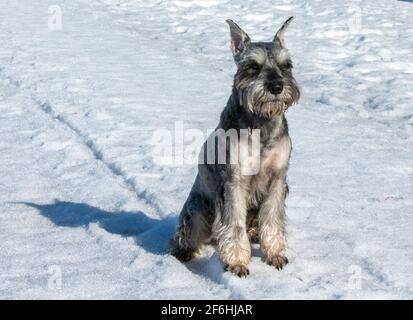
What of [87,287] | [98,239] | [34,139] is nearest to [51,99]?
[34,139]

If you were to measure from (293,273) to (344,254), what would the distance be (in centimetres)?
78

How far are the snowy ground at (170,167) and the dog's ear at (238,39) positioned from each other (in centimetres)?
206

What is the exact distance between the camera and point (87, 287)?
251 inches

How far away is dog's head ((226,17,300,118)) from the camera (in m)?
6.05

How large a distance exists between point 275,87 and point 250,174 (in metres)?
0.85

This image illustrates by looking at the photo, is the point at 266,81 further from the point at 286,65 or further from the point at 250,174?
the point at 250,174

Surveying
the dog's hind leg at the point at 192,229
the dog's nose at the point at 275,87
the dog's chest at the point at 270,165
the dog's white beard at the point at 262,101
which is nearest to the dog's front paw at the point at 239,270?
the dog's hind leg at the point at 192,229

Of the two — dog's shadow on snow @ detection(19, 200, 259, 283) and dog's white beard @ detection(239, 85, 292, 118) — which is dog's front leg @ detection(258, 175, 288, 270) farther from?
dog's white beard @ detection(239, 85, 292, 118)

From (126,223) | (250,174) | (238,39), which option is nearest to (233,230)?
(250,174)

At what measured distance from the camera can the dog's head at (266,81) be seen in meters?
6.05

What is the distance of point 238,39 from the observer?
6.65m

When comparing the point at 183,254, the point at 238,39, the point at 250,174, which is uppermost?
the point at 238,39

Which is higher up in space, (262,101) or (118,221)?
(262,101)

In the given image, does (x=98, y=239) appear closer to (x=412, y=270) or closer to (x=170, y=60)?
(x=412, y=270)
